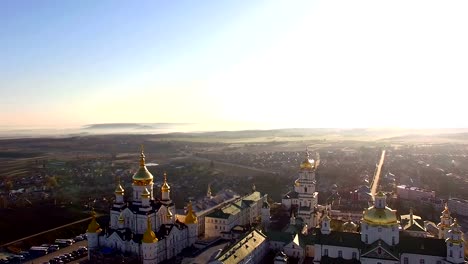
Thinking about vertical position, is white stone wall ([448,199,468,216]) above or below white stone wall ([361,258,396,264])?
below

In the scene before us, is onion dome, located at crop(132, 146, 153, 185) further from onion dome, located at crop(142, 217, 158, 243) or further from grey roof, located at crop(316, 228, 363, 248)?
grey roof, located at crop(316, 228, 363, 248)

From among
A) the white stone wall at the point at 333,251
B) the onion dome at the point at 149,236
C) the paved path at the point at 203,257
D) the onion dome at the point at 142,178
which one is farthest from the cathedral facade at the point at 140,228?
the white stone wall at the point at 333,251

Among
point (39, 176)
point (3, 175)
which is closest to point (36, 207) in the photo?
point (39, 176)

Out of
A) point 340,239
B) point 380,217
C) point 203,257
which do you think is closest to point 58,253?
point 203,257

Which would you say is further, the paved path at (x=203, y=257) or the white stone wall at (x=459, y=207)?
the white stone wall at (x=459, y=207)

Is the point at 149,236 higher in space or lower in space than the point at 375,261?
higher

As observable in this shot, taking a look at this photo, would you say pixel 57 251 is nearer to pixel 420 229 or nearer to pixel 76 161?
pixel 420 229

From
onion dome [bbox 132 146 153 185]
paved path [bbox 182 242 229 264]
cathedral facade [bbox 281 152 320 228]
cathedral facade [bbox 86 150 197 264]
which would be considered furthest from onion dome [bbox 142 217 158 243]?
cathedral facade [bbox 281 152 320 228]

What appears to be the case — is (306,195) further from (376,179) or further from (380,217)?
(376,179)

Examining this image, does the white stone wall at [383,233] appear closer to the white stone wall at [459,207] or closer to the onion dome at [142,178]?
the onion dome at [142,178]
